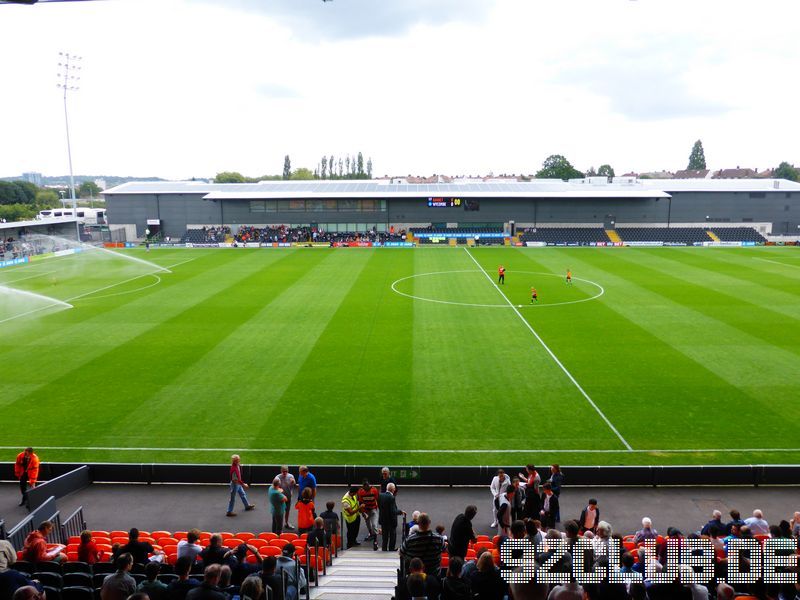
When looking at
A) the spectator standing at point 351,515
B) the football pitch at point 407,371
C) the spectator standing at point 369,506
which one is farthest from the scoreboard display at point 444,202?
the spectator standing at point 351,515

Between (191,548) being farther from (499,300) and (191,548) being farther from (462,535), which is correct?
(499,300)

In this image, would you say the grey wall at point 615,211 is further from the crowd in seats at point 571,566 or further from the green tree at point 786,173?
the green tree at point 786,173

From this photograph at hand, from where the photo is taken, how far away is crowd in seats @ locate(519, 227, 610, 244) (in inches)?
3250

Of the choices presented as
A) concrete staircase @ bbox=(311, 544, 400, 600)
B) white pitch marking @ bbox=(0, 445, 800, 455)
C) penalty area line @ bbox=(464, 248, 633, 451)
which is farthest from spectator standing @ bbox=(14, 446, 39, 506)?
penalty area line @ bbox=(464, 248, 633, 451)

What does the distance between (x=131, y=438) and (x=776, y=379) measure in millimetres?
24960

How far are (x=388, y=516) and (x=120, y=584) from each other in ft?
21.3

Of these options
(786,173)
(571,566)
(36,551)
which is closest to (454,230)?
(36,551)

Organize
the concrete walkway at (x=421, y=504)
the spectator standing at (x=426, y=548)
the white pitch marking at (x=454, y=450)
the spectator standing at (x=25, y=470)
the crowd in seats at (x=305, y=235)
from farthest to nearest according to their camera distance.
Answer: the crowd in seats at (x=305, y=235)
the white pitch marking at (x=454, y=450)
the spectator standing at (x=25, y=470)
the concrete walkway at (x=421, y=504)
the spectator standing at (x=426, y=548)

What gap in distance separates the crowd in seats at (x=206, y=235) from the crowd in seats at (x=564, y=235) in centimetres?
4269

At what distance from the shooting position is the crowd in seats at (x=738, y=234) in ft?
269

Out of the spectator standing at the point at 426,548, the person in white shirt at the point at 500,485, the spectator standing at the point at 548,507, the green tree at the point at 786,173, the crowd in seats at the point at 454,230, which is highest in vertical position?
the green tree at the point at 786,173

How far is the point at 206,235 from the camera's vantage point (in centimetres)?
8719

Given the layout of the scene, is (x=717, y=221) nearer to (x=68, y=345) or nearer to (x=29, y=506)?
(x=68, y=345)

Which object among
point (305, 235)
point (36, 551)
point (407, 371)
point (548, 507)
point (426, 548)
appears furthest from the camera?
point (305, 235)
